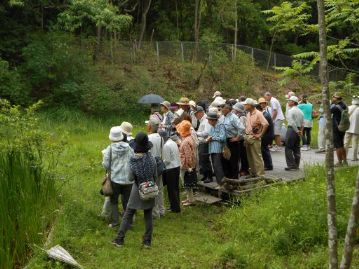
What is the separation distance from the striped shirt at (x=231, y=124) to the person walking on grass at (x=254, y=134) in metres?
0.46

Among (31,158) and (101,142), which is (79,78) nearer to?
(101,142)

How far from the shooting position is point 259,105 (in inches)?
446

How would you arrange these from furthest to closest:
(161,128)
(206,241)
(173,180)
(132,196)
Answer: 1. (161,128)
2. (173,180)
3. (206,241)
4. (132,196)

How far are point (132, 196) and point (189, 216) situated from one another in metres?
1.96

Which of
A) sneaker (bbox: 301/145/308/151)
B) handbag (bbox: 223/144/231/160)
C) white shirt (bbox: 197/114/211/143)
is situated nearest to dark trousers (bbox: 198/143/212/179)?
white shirt (bbox: 197/114/211/143)

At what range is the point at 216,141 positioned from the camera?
30.9ft

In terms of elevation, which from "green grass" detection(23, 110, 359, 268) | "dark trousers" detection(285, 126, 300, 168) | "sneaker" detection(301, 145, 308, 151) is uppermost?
"dark trousers" detection(285, 126, 300, 168)

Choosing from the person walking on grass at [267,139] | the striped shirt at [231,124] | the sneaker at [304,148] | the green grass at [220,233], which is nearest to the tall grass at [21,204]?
the green grass at [220,233]

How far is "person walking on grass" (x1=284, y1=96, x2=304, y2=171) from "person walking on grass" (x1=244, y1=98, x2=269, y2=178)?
0.92 m

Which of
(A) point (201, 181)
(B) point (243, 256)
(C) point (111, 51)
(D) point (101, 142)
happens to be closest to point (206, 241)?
(B) point (243, 256)

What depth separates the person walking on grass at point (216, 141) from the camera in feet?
30.9

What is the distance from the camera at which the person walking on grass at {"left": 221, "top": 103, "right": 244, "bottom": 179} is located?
955 centimetres

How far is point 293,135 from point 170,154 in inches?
137

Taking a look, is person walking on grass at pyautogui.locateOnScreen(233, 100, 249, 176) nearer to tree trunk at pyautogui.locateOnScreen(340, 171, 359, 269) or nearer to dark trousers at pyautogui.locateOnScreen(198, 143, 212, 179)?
dark trousers at pyautogui.locateOnScreen(198, 143, 212, 179)
